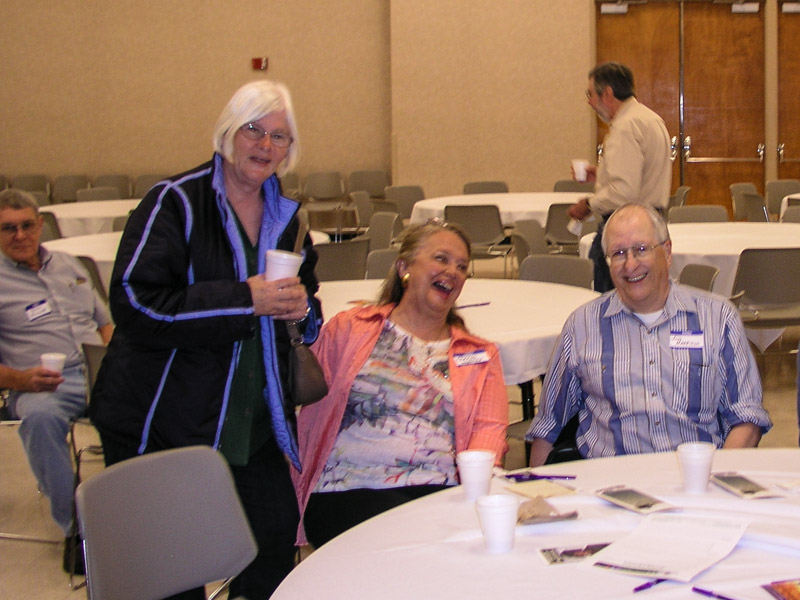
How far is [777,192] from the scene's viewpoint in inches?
370

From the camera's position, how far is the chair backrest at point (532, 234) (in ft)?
19.4

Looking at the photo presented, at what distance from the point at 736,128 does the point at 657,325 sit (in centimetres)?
1046

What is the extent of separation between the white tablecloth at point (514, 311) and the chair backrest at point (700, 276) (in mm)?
458

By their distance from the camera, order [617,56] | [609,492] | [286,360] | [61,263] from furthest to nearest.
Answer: [617,56] → [61,263] → [286,360] → [609,492]

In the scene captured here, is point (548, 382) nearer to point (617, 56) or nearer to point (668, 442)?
point (668, 442)

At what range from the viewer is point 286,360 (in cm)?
249

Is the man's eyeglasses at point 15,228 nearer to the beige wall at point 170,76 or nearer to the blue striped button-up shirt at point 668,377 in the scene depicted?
the blue striped button-up shirt at point 668,377

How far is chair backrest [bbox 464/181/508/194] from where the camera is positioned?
1049cm

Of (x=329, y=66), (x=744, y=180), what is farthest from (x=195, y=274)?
(x=744, y=180)

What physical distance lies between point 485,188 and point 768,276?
5700 millimetres

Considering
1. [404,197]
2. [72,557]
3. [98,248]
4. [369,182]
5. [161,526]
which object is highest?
[369,182]

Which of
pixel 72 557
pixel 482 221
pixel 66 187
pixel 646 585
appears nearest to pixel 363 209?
pixel 482 221

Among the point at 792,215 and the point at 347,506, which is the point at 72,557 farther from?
the point at 792,215

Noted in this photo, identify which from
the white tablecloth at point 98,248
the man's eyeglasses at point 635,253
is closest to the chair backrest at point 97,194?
the white tablecloth at point 98,248
